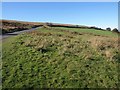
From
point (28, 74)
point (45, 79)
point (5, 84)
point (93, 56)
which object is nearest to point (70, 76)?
point (45, 79)

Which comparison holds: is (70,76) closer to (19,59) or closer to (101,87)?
(101,87)

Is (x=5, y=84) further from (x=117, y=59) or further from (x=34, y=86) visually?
(x=117, y=59)

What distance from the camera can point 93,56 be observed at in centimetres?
1952

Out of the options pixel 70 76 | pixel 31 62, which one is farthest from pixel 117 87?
pixel 31 62

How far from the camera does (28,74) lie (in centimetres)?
1450

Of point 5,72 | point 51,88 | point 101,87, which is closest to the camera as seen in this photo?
point 51,88

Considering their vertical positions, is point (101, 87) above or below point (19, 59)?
below

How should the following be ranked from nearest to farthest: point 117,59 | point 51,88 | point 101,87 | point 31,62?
point 51,88 → point 101,87 → point 31,62 → point 117,59

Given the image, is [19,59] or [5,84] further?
[19,59]

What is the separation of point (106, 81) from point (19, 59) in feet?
22.4

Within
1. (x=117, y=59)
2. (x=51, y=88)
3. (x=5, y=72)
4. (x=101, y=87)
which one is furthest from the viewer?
(x=117, y=59)

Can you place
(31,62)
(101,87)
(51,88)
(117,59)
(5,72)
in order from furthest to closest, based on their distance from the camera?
(117,59) < (31,62) < (5,72) < (101,87) < (51,88)

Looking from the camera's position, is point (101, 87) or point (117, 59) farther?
point (117, 59)

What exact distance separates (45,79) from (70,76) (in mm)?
1713
